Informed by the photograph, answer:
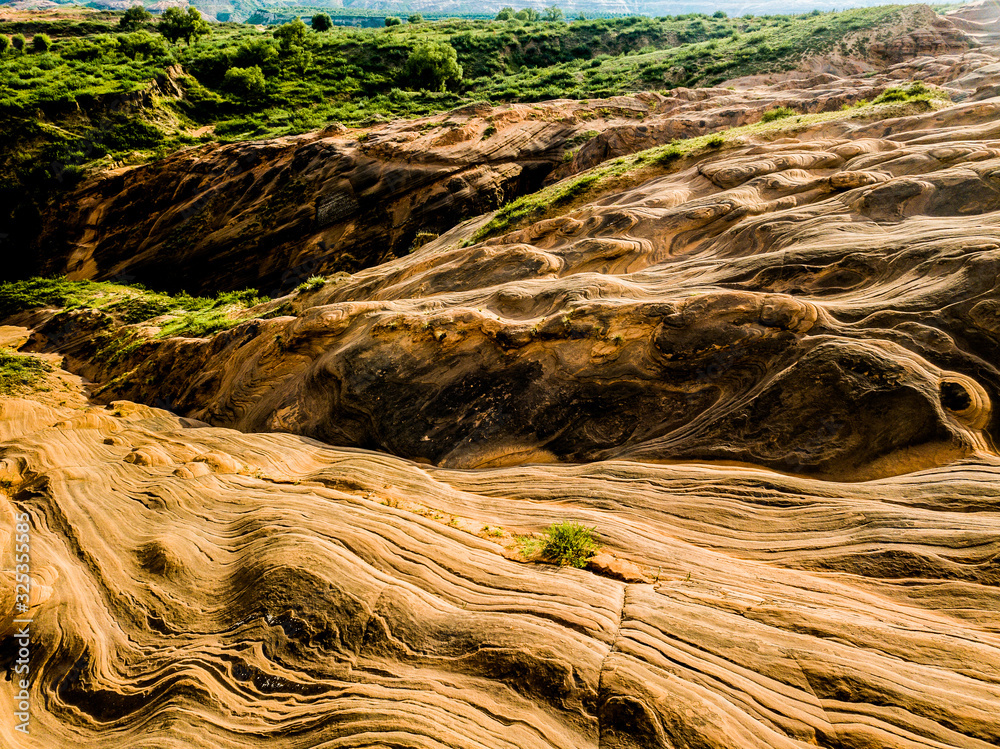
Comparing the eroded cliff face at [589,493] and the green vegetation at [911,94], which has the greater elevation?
the green vegetation at [911,94]

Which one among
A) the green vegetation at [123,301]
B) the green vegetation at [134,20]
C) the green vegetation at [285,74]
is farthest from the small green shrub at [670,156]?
the green vegetation at [134,20]

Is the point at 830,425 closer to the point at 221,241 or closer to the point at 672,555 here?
the point at 672,555

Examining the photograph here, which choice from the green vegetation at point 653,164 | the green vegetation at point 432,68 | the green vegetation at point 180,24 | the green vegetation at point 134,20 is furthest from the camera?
the green vegetation at point 134,20

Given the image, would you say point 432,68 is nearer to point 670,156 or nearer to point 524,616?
point 670,156

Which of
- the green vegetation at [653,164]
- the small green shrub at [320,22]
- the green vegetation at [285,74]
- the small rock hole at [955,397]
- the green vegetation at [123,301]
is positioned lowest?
the green vegetation at [123,301]

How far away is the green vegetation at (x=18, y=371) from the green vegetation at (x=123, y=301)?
10.2ft

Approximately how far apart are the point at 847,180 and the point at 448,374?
34.5 ft

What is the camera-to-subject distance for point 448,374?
421 inches

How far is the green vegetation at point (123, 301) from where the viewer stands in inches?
824

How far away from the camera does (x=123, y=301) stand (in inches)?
875

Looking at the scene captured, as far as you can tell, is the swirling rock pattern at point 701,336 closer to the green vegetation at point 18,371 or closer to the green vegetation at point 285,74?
the green vegetation at point 18,371

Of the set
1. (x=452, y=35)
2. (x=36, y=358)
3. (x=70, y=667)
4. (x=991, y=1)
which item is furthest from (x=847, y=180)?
(x=452, y=35)

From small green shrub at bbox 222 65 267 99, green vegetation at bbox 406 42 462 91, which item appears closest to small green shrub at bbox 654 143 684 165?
green vegetation at bbox 406 42 462 91

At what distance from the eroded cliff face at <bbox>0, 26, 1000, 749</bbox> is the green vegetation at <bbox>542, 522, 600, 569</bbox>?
0.29m
